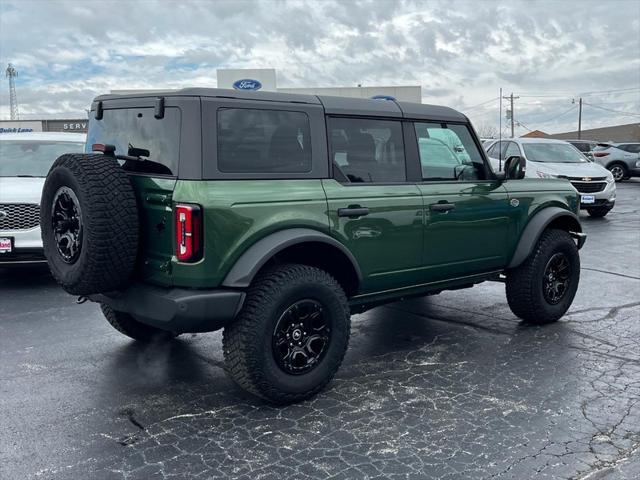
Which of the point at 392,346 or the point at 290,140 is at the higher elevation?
the point at 290,140

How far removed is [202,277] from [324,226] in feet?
2.95

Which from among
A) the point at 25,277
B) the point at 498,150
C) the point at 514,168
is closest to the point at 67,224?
the point at 514,168

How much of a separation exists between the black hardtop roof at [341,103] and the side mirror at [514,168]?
0.54 meters

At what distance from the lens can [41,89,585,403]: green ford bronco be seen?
12.3ft

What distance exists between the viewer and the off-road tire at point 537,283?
5.73 m

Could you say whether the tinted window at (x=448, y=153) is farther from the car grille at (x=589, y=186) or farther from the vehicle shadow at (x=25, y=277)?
the car grille at (x=589, y=186)

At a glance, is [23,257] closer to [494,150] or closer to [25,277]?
[25,277]

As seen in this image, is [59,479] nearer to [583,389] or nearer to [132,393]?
[132,393]

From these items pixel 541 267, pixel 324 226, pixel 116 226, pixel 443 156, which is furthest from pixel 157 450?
pixel 541 267

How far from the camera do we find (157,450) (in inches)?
137

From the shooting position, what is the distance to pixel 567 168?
14016mm

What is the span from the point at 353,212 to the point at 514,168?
Result: 192 centimetres

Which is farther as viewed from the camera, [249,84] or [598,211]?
[249,84]

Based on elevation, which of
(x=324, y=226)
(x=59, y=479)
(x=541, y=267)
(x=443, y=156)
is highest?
(x=443, y=156)
